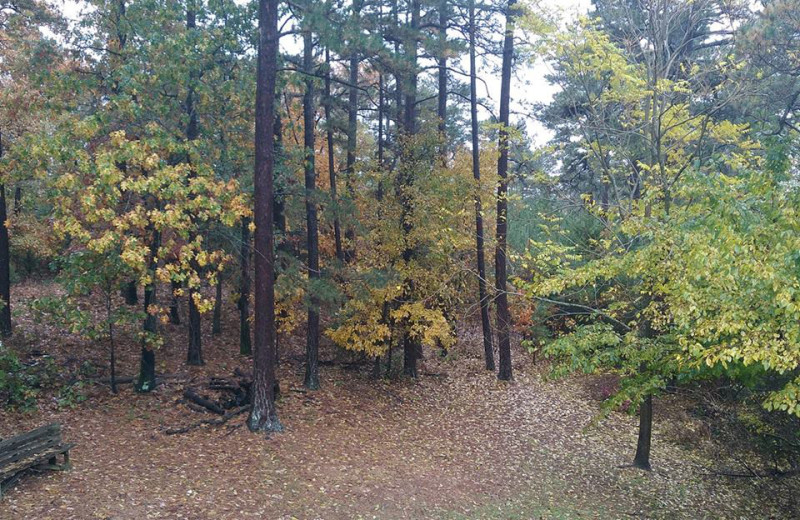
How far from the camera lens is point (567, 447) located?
12.9 metres

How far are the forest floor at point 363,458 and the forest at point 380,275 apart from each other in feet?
0.23

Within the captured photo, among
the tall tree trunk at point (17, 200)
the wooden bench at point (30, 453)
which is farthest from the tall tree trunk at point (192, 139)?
the tall tree trunk at point (17, 200)

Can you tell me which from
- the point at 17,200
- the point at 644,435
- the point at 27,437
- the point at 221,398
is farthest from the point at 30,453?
the point at 17,200

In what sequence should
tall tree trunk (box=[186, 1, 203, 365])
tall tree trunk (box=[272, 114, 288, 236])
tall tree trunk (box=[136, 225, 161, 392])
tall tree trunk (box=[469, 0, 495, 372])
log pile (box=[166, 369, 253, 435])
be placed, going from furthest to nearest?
tall tree trunk (box=[469, 0, 495, 372]) < tall tree trunk (box=[272, 114, 288, 236]) < tall tree trunk (box=[186, 1, 203, 365]) < log pile (box=[166, 369, 253, 435]) < tall tree trunk (box=[136, 225, 161, 392])

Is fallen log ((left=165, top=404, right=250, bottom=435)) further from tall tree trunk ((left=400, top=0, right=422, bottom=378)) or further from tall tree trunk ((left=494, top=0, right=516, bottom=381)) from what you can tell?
tall tree trunk ((left=494, top=0, right=516, bottom=381))

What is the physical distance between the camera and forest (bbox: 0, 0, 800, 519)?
785cm

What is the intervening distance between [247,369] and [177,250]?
386cm

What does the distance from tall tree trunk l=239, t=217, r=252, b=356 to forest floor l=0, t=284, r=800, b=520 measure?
1.47ft

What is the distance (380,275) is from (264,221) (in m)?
3.54

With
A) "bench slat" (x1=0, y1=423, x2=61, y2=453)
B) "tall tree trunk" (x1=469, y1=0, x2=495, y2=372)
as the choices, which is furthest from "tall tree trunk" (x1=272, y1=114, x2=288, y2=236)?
"bench slat" (x1=0, y1=423, x2=61, y2=453)

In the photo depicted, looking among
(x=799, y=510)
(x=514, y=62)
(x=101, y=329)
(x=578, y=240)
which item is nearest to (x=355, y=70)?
(x=514, y=62)

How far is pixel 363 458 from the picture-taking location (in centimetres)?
1074

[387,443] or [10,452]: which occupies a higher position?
[10,452]

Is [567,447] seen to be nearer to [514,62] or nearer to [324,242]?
[324,242]
